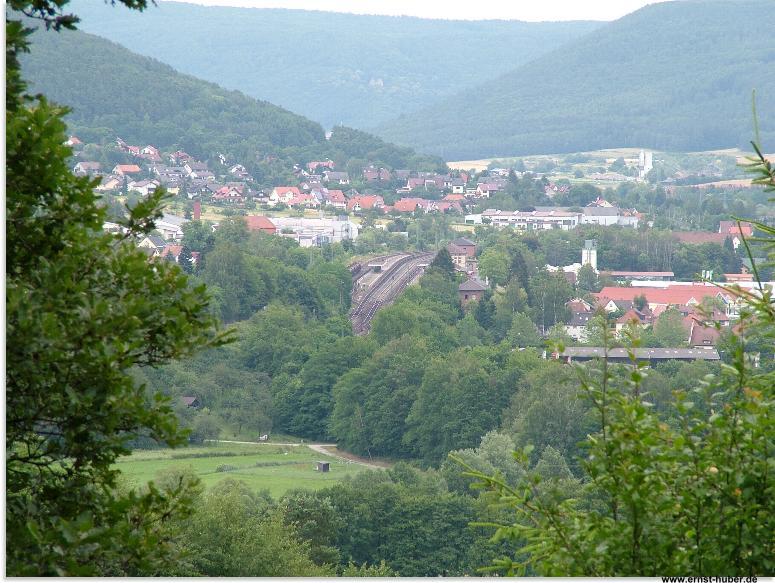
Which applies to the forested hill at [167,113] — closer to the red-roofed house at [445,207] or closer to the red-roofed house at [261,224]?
the red-roofed house at [445,207]

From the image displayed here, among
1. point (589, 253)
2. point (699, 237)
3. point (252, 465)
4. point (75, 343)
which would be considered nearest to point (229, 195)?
point (589, 253)

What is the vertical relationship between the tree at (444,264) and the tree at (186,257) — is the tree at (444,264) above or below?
below

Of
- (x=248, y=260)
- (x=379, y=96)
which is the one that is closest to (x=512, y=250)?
(x=248, y=260)

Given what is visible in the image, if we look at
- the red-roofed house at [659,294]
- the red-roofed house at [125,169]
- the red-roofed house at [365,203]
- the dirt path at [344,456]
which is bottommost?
the dirt path at [344,456]

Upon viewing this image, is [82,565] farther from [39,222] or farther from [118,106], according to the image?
[118,106]

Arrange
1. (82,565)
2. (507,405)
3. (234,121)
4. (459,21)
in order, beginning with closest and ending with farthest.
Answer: (82,565), (507,405), (234,121), (459,21)

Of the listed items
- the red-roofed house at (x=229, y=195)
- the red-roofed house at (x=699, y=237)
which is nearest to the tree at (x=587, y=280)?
the red-roofed house at (x=699, y=237)

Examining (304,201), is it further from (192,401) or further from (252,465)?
(252,465)
